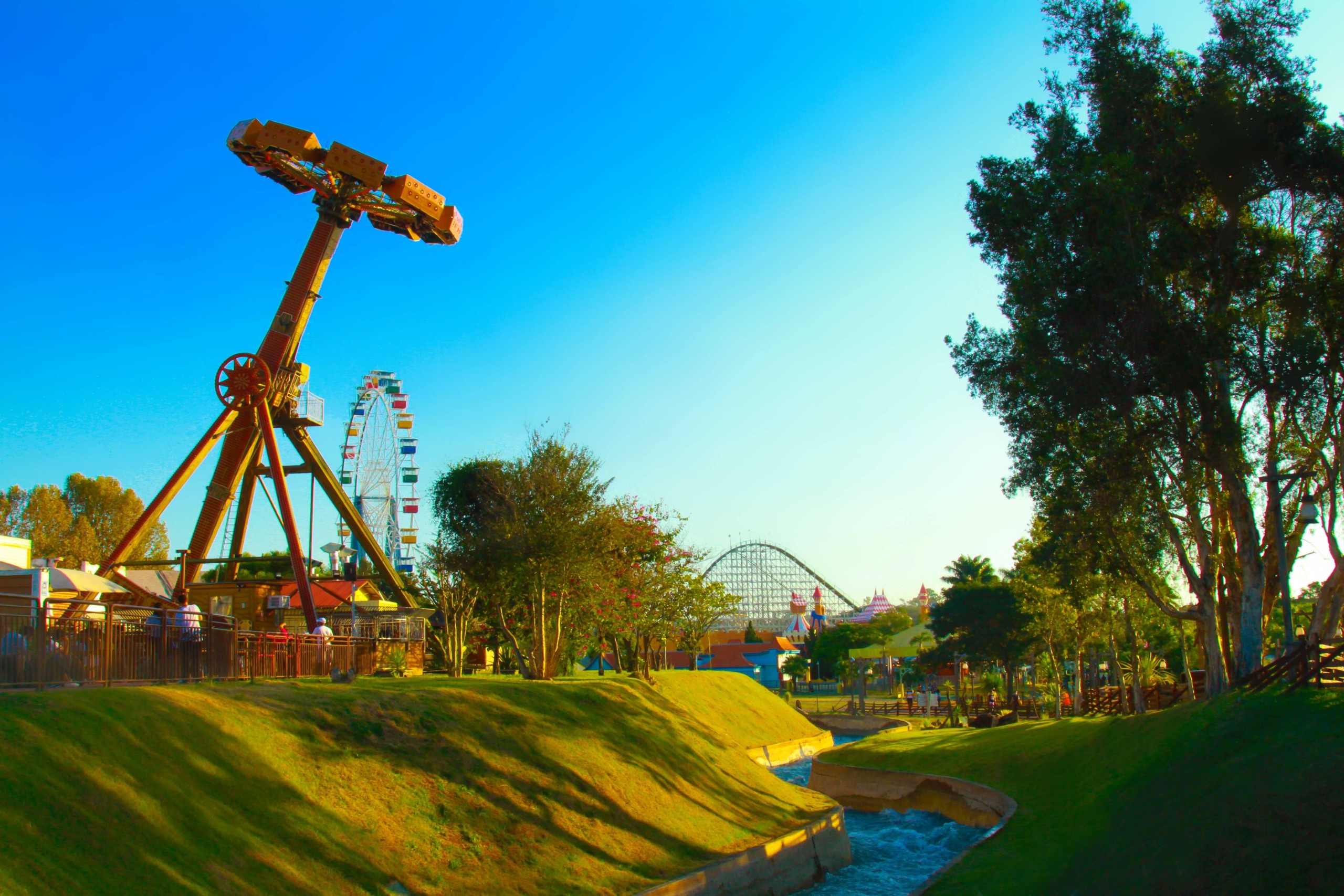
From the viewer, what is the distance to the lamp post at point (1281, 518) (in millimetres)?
18797

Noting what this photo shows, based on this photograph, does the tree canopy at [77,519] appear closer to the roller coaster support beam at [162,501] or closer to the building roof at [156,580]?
the building roof at [156,580]

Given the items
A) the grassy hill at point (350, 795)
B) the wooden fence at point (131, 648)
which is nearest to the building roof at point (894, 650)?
the grassy hill at point (350, 795)

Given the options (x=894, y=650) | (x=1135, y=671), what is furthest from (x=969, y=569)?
(x=1135, y=671)

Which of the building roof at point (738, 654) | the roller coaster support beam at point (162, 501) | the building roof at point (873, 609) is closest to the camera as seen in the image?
the roller coaster support beam at point (162, 501)

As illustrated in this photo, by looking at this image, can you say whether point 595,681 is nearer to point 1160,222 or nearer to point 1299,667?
point 1299,667

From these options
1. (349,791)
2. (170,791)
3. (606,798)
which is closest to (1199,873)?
(606,798)

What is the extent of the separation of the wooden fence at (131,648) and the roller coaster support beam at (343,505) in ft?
44.1

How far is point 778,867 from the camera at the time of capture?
18.8 m

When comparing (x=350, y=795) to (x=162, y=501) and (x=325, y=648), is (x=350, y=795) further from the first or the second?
(x=162, y=501)

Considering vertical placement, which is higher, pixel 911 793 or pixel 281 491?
pixel 281 491

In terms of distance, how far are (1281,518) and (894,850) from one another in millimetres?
12272

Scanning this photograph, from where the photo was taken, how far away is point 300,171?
3266cm

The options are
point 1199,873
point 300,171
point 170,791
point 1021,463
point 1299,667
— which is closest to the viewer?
point 170,791

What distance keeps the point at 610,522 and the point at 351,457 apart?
1189 inches
